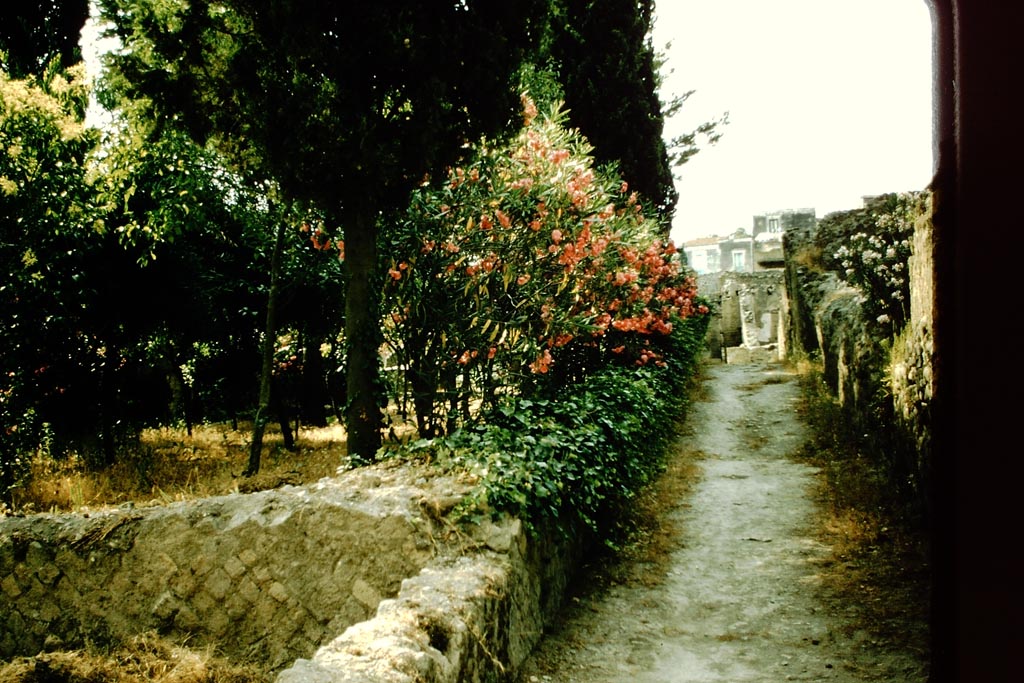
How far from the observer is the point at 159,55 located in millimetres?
7102

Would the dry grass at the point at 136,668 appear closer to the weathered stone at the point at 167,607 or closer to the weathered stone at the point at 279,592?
the weathered stone at the point at 167,607

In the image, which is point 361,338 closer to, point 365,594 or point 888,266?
point 365,594

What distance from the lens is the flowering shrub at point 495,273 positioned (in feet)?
24.6

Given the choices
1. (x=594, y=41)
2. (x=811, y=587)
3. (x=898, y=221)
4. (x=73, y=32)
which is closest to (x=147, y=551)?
(x=811, y=587)

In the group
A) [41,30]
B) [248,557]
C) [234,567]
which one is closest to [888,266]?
[248,557]

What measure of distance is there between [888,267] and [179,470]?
10512 mm

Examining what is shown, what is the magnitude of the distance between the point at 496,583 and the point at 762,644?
2091 millimetres

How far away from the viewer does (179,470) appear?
413 inches

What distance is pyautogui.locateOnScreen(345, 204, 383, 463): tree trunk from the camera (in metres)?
7.16

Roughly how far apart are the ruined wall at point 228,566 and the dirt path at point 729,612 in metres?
1.37

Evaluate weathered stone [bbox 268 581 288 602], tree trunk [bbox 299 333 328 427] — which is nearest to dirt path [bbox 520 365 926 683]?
weathered stone [bbox 268 581 288 602]

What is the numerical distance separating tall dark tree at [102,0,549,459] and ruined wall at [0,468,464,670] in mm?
1589

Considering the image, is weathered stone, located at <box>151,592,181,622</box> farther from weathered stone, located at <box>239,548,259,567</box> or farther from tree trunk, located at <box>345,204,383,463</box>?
tree trunk, located at <box>345,204,383,463</box>

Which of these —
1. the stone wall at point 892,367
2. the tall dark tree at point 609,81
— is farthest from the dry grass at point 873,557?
the tall dark tree at point 609,81
